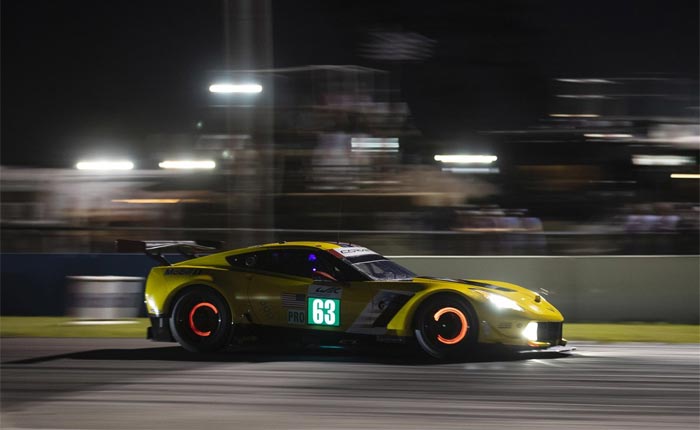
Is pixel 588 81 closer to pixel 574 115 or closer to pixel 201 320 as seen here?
pixel 574 115

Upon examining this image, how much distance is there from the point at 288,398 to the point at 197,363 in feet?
6.56

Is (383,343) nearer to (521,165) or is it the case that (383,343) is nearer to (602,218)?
(602,218)

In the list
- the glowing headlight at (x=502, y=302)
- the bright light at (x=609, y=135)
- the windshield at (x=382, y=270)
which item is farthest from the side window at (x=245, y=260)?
the bright light at (x=609, y=135)

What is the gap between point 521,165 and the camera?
19.9 m

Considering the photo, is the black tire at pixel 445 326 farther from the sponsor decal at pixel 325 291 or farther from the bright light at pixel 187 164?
the bright light at pixel 187 164

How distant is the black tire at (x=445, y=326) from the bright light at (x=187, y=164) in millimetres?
11780

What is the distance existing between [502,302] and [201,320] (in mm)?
3084

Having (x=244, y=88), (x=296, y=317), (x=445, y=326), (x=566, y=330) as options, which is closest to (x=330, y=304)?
(x=296, y=317)

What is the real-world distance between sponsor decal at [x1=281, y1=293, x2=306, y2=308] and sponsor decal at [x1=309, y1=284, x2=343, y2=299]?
0.33ft

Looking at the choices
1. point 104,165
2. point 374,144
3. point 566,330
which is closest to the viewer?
point 566,330

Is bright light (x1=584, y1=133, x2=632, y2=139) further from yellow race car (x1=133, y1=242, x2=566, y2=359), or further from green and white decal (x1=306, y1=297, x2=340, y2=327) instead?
green and white decal (x1=306, y1=297, x2=340, y2=327)

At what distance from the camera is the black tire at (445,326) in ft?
25.9

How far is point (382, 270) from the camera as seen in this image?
861 centimetres

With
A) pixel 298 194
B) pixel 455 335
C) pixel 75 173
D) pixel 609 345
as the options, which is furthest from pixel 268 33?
pixel 75 173
